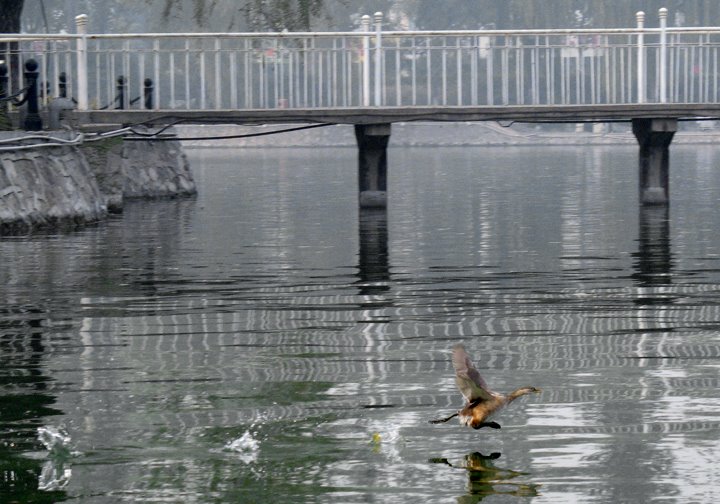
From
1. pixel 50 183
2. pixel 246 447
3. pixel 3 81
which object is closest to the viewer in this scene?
pixel 246 447

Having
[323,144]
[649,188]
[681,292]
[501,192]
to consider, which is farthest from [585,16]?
[681,292]

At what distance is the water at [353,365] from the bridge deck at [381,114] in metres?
1.76

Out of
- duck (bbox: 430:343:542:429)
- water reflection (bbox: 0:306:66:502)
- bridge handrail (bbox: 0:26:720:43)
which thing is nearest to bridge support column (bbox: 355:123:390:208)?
bridge handrail (bbox: 0:26:720:43)

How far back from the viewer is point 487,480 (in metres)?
6.61

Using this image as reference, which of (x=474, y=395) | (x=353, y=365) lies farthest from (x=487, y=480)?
(x=353, y=365)

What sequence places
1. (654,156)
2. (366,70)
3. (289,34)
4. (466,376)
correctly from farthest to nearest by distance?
(654,156) → (366,70) → (289,34) → (466,376)

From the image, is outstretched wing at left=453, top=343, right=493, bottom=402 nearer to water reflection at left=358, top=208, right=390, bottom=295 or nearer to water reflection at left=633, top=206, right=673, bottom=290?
water reflection at left=633, top=206, right=673, bottom=290

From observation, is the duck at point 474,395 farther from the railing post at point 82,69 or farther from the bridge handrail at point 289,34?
the railing post at point 82,69

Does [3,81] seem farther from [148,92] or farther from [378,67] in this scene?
[148,92]

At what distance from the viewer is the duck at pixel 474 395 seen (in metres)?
6.77

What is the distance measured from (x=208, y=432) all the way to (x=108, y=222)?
16.1m

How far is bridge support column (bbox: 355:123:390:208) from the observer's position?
22.8m

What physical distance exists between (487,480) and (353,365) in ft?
10.1

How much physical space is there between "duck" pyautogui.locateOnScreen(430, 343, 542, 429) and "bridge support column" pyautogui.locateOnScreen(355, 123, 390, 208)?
15474 millimetres
